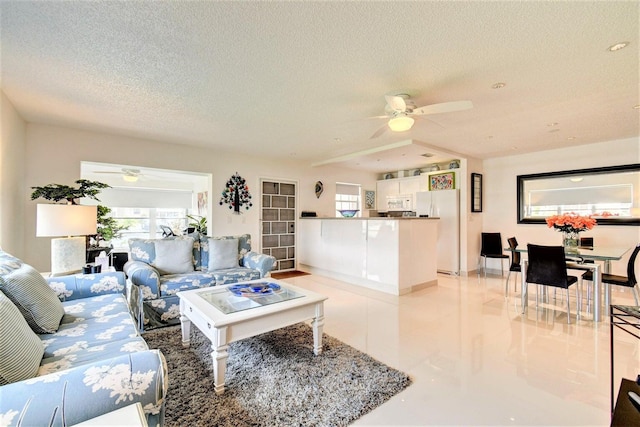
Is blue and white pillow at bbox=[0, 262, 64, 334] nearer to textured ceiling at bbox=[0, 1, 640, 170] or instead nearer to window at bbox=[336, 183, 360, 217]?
textured ceiling at bbox=[0, 1, 640, 170]

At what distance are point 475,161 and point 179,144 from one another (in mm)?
5577

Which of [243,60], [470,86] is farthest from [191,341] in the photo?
[470,86]

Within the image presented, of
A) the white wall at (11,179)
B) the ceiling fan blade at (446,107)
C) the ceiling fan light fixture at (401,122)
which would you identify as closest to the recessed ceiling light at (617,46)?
the ceiling fan blade at (446,107)

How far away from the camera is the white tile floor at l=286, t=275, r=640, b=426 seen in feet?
5.61

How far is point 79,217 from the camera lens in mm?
2729

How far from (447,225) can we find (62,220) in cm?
583

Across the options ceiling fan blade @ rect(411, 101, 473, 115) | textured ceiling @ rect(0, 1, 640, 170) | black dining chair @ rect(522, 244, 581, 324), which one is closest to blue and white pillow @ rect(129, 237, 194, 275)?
textured ceiling @ rect(0, 1, 640, 170)

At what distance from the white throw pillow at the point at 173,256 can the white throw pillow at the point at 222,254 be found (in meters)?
0.26

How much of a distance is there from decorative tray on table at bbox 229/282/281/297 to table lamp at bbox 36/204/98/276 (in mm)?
1563

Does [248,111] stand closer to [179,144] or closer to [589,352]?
[179,144]

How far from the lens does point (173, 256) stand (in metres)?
3.47

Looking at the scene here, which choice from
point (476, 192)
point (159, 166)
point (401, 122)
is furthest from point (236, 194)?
point (476, 192)

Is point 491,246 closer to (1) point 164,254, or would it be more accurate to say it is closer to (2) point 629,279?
(2) point 629,279

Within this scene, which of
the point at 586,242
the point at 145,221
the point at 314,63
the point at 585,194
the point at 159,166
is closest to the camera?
the point at 314,63
